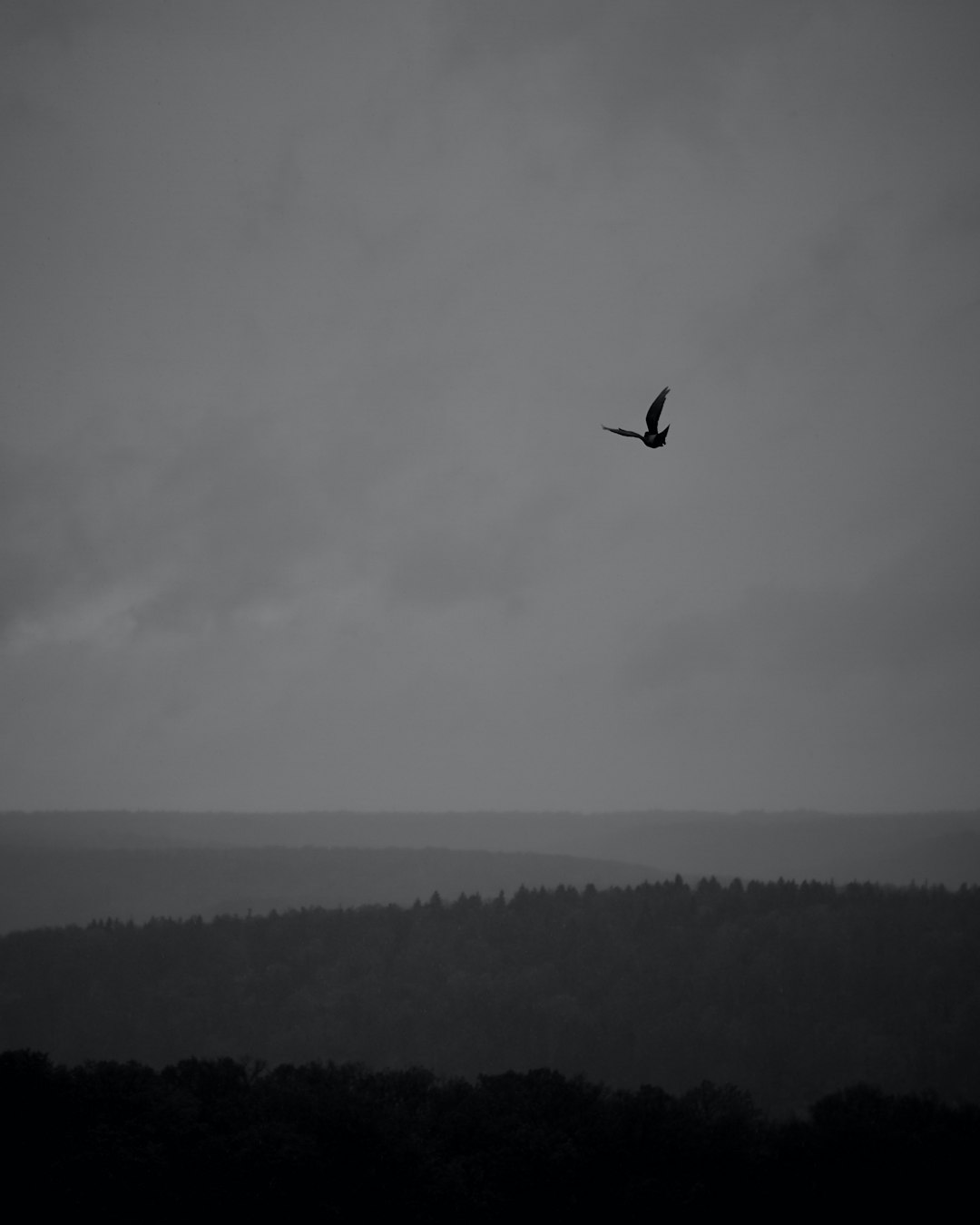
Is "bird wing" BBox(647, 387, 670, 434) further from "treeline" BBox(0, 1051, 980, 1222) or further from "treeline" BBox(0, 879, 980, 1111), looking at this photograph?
"treeline" BBox(0, 879, 980, 1111)

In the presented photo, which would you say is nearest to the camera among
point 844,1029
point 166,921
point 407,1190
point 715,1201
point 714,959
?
point 407,1190

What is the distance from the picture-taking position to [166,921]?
196 meters

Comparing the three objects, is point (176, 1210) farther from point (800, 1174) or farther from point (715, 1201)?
point (800, 1174)

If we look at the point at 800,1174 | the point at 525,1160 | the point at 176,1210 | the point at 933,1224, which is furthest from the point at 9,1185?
the point at 933,1224

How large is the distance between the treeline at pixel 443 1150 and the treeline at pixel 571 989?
7583 centimetres

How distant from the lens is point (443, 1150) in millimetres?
55594

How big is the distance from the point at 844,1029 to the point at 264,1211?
390 ft

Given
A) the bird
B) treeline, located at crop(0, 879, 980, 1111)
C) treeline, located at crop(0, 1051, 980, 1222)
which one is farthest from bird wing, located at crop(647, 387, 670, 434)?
treeline, located at crop(0, 879, 980, 1111)

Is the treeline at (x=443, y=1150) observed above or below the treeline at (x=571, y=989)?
above

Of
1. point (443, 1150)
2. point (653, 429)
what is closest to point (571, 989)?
point (443, 1150)

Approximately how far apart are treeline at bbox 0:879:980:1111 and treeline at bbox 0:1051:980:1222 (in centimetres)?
7583

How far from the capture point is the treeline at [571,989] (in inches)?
5669

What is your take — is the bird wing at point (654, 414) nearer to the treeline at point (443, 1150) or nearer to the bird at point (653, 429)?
the bird at point (653, 429)

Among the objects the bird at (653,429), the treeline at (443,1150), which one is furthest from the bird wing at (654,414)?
the treeline at (443,1150)
